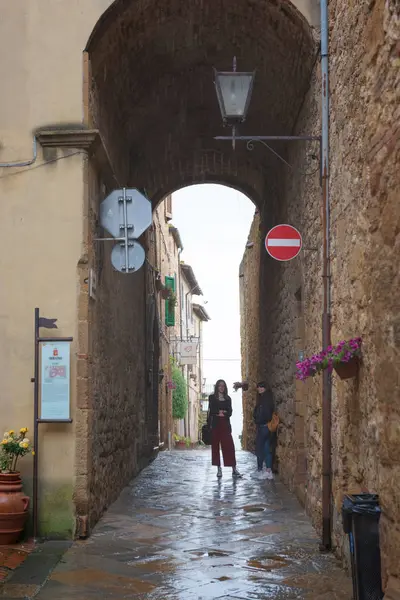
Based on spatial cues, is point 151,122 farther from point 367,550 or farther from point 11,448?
point 367,550

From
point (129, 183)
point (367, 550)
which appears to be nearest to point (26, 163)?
point (129, 183)

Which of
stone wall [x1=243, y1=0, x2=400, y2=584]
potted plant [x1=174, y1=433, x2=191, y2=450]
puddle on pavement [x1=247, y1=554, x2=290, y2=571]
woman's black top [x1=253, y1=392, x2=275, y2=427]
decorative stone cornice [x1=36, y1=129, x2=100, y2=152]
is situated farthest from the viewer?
potted plant [x1=174, y1=433, x2=191, y2=450]

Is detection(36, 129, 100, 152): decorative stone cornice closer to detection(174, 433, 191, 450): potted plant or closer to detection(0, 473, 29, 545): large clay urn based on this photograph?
detection(0, 473, 29, 545): large clay urn

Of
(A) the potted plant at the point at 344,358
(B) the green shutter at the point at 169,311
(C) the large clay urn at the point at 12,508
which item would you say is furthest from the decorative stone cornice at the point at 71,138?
(B) the green shutter at the point at 169,311

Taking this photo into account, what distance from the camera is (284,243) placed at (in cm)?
806

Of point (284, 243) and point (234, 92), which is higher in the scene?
point (234, 92)

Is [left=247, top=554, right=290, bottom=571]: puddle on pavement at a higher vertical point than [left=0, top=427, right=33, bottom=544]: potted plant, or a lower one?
lower

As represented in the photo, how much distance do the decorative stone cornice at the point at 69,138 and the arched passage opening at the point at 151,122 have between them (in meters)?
0.26

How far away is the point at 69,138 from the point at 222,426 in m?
5.68

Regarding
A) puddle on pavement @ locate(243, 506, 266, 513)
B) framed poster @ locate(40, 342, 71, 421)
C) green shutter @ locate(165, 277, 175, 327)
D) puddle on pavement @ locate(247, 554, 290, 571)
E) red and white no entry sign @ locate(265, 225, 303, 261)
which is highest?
green shutter @ locate(165, 277, 175, 327)

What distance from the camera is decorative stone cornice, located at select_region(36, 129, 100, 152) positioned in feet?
23.8

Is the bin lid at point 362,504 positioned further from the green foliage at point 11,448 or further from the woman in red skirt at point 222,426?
the woman in red skirt at point 222,426

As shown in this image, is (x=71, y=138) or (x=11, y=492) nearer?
(x=11, y=492)

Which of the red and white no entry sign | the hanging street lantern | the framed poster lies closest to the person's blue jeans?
the red and white no entry sign
